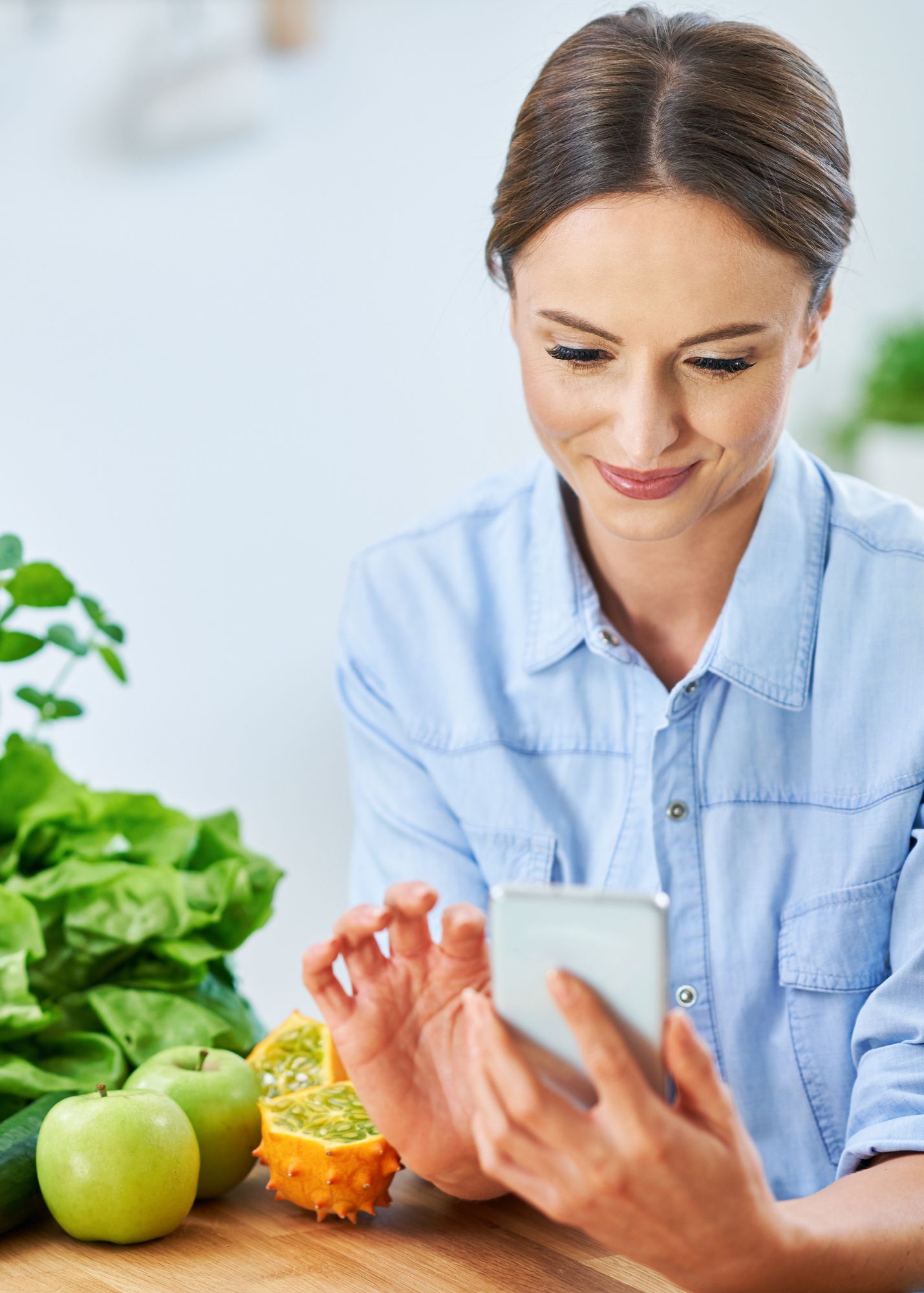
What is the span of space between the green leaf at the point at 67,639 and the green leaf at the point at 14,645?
0.06m

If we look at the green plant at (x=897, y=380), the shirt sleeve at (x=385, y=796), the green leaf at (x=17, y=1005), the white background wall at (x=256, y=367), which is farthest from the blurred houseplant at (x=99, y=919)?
the green plant at (x=897, y=380)

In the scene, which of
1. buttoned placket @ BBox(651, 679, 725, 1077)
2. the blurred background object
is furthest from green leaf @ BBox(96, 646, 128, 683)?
the blurred background object

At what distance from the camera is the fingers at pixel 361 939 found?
881 millimetres

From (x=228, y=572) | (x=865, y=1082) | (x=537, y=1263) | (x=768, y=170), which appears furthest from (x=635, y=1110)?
(x=228, y=572)

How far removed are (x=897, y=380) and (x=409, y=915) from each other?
82.2 inches

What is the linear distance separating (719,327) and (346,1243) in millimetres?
656

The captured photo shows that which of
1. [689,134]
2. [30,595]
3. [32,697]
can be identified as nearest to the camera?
[689,134]

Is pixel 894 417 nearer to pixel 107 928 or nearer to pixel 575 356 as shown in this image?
pixel 575 356

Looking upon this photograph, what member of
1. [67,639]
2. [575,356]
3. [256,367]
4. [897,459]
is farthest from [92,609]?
[897,459]

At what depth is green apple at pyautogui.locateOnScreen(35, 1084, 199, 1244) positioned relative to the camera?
37.1 inches

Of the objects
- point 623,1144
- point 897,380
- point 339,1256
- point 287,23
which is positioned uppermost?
point 287,23

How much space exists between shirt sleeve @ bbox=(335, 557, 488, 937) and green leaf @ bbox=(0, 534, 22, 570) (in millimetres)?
286

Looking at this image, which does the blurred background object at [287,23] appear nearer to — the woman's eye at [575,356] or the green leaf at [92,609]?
the green leaf at [92,609]

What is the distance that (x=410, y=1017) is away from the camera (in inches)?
37.1
